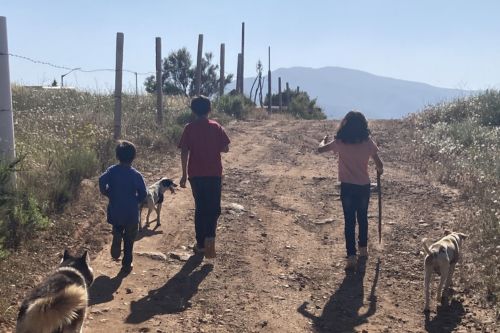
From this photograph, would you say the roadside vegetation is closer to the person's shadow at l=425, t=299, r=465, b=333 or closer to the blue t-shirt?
the person's shadow at l=425, t=299, r=465, b=333

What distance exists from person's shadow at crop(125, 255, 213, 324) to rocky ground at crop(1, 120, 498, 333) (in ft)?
0.03

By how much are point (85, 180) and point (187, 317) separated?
4.67 m

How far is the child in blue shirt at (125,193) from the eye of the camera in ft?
21.9

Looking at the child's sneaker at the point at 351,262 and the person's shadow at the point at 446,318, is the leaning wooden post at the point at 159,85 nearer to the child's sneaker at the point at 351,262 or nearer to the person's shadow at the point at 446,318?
the child's sneaker at the point at 351,262

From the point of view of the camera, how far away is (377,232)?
8617 millimetres

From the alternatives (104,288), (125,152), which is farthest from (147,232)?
(104,288)

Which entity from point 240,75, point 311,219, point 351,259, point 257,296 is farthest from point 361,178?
point 240,75

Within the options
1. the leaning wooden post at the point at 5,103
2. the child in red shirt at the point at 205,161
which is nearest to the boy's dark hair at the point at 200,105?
the child in red shirt at the point at 205,161

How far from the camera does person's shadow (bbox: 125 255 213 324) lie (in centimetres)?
563

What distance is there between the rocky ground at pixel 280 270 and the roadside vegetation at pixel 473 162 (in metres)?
0.25

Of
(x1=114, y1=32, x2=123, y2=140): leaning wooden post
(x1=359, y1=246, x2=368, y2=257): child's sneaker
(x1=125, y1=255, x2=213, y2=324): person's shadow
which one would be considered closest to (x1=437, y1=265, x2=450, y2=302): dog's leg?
(x1=359, y1=246, x2=368, y2=257): child's sneaker

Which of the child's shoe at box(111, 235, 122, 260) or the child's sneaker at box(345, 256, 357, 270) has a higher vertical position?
the child's shoe at box(111, 235, 122, 260)

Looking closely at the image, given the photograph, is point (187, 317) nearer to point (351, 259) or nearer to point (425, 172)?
point (351, 259)

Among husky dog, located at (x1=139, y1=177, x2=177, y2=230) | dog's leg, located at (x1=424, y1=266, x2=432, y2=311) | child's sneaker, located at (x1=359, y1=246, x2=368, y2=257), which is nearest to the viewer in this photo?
dog's leg, located at (x1=424, y1=266, x2=432, y2=311)
